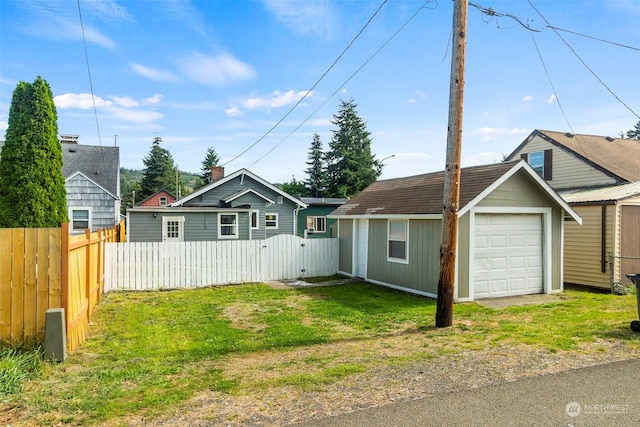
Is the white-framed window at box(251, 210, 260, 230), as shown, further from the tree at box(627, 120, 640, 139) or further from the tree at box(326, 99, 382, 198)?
the tree at box(627, 120, 640, 139)

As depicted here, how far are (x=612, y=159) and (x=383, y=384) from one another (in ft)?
55.4

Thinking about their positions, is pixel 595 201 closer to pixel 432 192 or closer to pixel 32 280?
pixel 432 192

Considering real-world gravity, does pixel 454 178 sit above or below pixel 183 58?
below

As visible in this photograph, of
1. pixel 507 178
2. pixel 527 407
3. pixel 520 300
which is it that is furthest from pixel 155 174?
pixel 527 407

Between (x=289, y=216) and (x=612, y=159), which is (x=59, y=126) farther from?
(x=612, y=159)

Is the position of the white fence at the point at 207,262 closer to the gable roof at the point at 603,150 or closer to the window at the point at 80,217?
the gable roof at the point at 603,150

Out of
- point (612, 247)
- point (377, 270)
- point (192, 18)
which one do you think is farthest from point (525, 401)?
point (192, 18)

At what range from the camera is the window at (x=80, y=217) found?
2209 centimetres

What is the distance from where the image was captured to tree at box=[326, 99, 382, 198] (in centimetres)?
4922

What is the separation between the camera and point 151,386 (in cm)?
459

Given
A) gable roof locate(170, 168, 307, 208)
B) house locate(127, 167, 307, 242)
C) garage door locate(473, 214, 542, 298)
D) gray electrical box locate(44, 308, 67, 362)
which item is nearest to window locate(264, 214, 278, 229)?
house locate(127, 167, 307, 242)

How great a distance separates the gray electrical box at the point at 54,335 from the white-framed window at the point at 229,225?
15.1 metres

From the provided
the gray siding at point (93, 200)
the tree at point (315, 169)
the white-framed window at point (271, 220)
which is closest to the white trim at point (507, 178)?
the white-framed window at point (271, 220)

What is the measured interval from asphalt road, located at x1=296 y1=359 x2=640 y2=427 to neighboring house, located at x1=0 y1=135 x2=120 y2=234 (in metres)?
22.1
